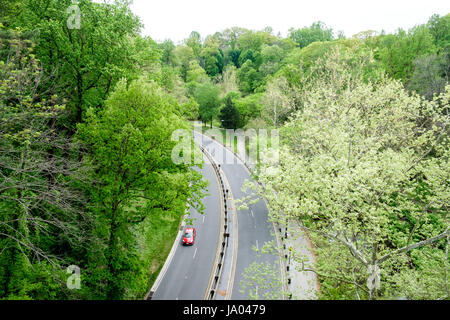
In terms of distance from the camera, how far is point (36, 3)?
14062mm

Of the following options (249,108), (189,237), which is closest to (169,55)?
(249,108)

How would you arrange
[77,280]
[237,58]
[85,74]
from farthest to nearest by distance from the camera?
[237,58] < [85,74] < [77,280]

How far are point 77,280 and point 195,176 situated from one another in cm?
753

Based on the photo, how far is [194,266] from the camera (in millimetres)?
20656

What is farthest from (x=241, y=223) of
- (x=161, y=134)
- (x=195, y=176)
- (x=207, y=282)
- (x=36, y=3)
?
(x=36, y=3)

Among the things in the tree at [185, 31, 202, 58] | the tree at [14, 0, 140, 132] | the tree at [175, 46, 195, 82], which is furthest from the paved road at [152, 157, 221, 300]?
the tree at [185, 31, 202, 58]

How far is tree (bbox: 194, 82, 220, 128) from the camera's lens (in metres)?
57.5

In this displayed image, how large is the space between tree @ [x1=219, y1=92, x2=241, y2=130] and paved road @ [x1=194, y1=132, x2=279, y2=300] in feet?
39.1

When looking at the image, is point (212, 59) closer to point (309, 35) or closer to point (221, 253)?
point (309, 35)
